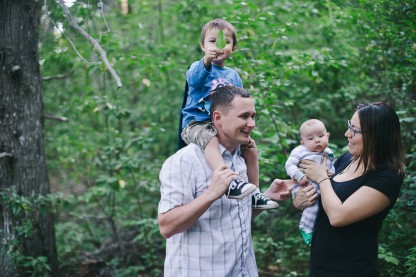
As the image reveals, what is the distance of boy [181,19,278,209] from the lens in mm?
2580

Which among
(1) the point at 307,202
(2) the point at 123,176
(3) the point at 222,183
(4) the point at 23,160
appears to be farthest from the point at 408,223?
(4) the point at 23,160

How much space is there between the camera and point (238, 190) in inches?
90.4

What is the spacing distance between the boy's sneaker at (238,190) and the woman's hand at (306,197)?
0.45m

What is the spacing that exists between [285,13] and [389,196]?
335 centimetres

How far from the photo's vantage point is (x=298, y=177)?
2648 mm

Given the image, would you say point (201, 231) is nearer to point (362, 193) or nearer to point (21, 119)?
point (362, 193)

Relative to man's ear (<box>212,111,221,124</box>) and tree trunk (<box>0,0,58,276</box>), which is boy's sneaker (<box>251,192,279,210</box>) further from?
tree trunk (<box>0,0,58,276</box>)

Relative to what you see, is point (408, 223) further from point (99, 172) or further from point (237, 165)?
point (99, 172)

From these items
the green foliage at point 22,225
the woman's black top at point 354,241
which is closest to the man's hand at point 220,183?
the woman's black top at point 354,241

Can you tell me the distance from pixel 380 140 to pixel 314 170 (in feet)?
1.28

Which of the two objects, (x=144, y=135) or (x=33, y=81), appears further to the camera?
(x=144, y=135)

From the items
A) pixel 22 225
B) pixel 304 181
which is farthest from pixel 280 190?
pixel 22 225

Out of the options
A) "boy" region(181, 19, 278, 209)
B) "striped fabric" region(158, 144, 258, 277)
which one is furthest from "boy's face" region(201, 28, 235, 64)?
"striped fabric" region(158, 144, 258, 277)

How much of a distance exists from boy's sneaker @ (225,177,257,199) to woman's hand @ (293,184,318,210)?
45 cm
